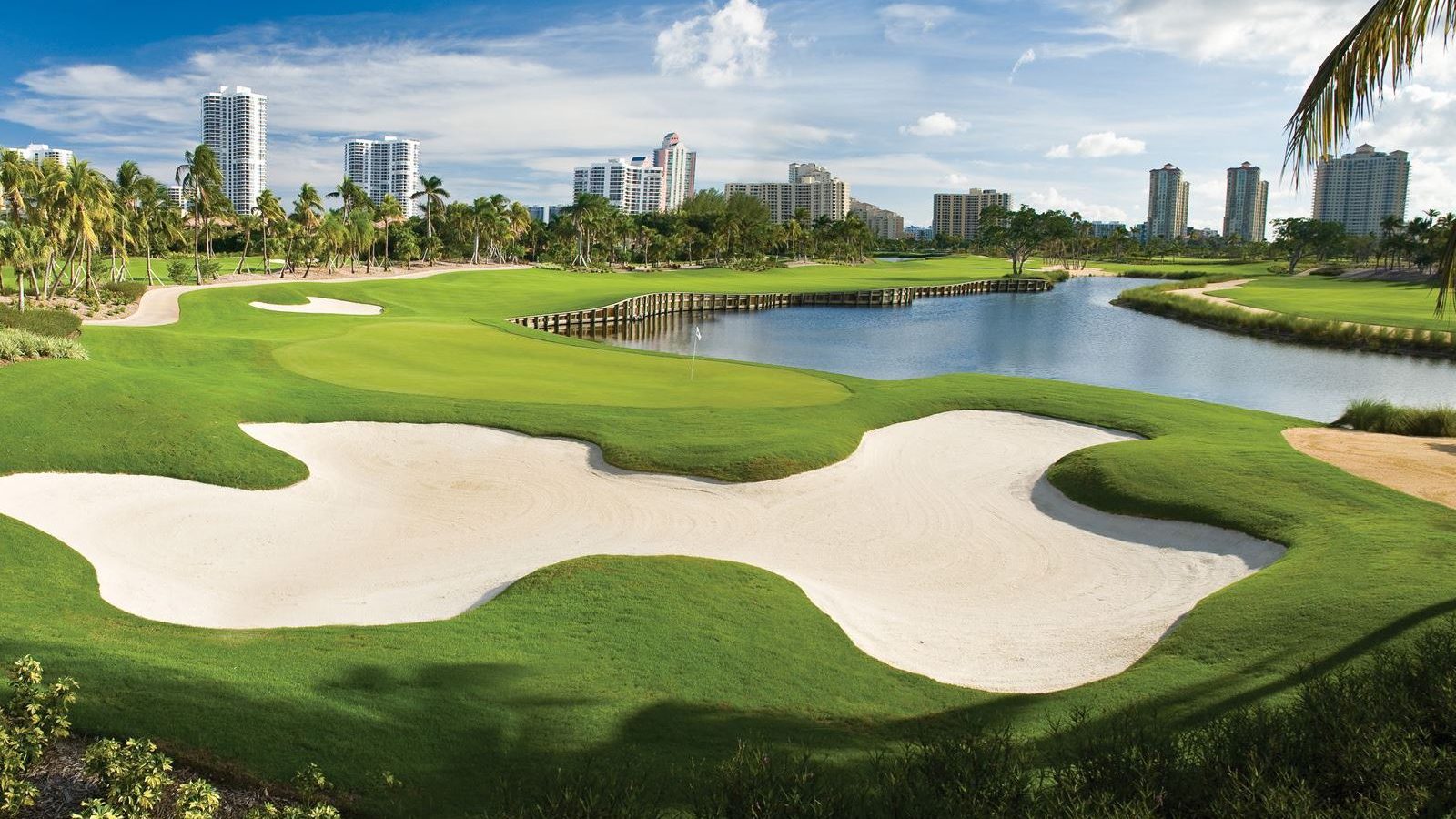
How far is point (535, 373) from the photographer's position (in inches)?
1294

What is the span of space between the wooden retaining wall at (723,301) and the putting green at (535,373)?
743 inches

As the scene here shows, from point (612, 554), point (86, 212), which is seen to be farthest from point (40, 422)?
point (86, 212)

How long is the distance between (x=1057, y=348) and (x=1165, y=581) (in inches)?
1835

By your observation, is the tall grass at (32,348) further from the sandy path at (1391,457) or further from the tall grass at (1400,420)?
the tall grass at (1400,420)

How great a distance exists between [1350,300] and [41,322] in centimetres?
8840

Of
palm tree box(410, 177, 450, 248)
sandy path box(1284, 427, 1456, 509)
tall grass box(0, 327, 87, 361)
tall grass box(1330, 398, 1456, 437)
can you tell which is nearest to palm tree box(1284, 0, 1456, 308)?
sandy path box(1284, 427, 1456, 509)

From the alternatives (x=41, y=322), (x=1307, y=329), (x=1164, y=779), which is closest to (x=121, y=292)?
(x=41, y=322)

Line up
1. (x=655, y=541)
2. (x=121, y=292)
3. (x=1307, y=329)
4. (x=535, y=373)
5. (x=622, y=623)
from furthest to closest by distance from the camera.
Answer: (x=1307, y=329) → (x=121, y=292) → (x=535, y=373) → (x=655, y=541) → (x=622, y=623)

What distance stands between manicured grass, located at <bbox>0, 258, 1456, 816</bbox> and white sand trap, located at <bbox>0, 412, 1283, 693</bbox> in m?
0.78

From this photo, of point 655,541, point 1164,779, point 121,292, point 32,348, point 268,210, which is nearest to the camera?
point 1164,779

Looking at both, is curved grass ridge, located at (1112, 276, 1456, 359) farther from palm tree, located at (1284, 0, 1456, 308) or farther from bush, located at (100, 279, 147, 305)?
bush, located at (100, 279, 147, 305)

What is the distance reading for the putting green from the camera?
28.2 m

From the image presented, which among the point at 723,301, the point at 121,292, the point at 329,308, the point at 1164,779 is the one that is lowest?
the point at 1164,779

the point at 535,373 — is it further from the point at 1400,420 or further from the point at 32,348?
the point at 1400,420
